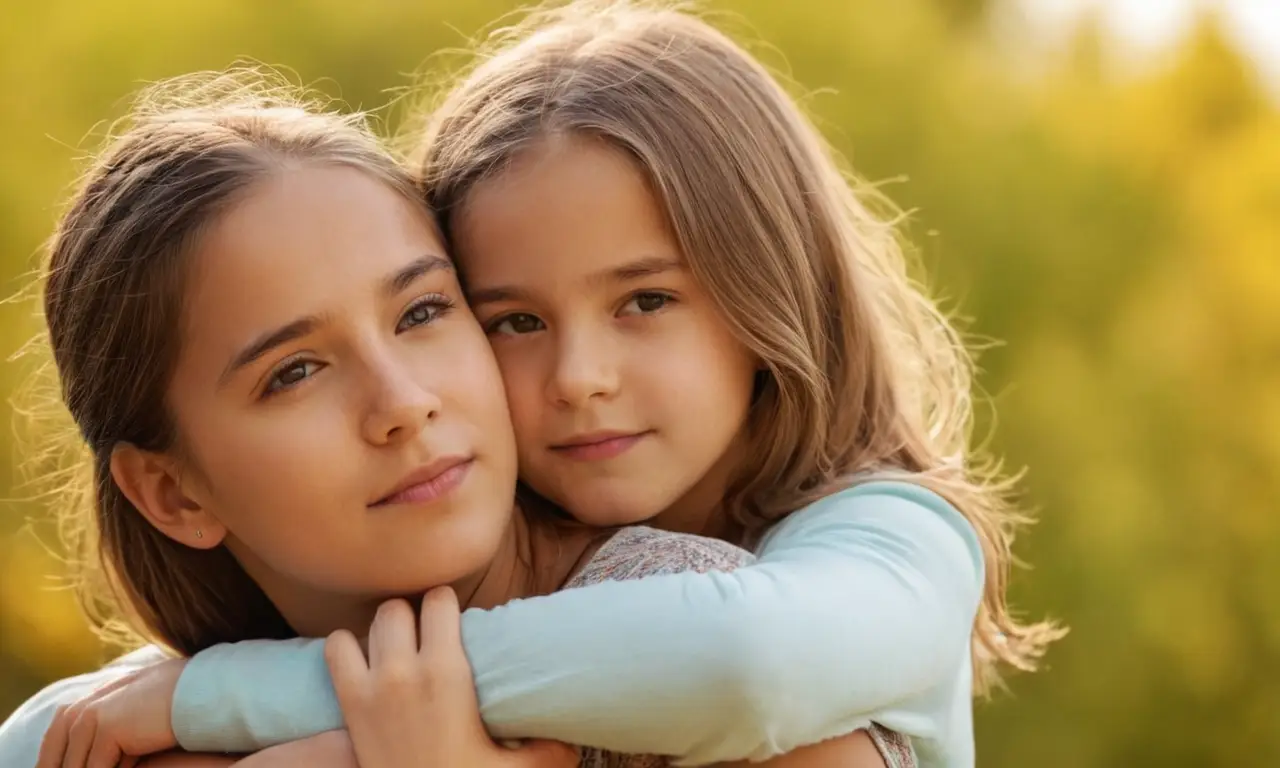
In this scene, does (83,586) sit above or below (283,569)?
below

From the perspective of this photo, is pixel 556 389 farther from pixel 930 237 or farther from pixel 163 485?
pixel 930 237

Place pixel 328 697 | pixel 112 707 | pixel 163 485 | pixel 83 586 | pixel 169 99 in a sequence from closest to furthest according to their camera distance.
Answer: pixel 328 697 < pixel 112 707 < pixel 163 485 < pixel 169 99 < pixel 83 586

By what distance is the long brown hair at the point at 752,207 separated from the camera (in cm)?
266

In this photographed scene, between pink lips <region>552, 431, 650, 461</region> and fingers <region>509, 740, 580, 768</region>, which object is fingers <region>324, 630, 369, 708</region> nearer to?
fingers <region>509, 740, 580, 768</region>

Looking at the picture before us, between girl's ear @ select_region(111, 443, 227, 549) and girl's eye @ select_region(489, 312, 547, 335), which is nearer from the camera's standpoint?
girl's ear @ select_region(111, 443, 227, 549)

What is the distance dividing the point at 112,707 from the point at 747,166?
1.40 meters

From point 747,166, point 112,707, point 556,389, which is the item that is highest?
point 747,166

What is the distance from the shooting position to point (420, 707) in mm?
2020

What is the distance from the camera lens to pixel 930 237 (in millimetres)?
5336

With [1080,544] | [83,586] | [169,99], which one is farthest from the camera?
[1080,544]

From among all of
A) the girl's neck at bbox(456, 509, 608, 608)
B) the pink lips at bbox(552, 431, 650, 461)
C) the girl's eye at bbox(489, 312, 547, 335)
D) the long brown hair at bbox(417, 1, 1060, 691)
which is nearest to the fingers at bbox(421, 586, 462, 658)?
the girl's neck at bbox(456, 509, 608, 608)

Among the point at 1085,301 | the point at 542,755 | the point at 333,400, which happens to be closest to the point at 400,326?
the point at 333,400

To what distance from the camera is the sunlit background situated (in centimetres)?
516

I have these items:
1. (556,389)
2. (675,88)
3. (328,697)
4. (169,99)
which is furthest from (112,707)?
(675,88)
